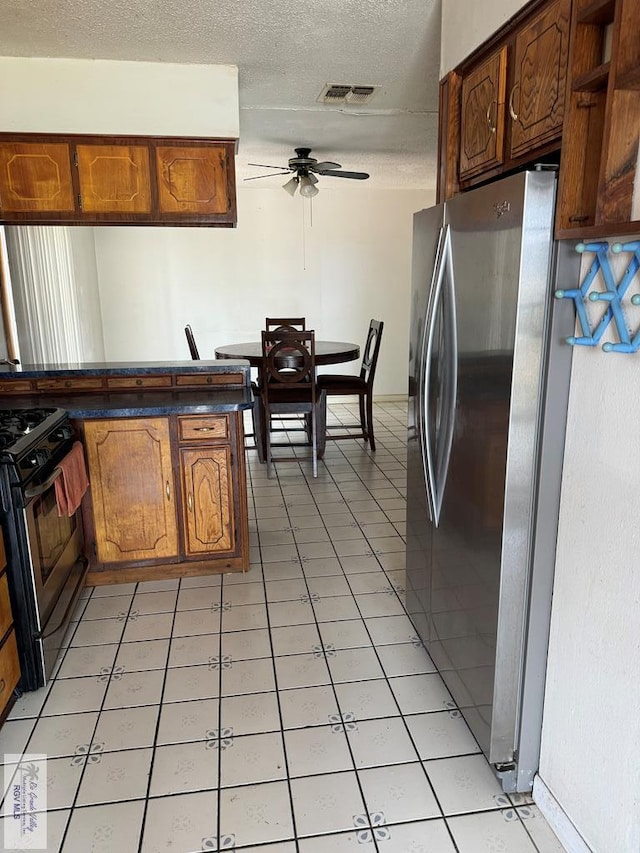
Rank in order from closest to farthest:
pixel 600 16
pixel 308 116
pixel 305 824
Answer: pixel 600 16
pixel 305 824
pixel 308 116

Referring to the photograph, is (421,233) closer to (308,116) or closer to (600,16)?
(600,16)

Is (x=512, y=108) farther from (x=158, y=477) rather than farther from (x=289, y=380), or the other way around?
(x=289, y=380)

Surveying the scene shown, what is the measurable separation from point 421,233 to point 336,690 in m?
1.65

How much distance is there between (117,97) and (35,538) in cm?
214

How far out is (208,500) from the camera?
9.20 ft

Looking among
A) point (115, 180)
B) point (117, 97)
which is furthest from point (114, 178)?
point (117, 97)

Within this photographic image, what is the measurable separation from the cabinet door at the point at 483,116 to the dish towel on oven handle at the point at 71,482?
184cm

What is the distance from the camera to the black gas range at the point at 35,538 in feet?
6.23

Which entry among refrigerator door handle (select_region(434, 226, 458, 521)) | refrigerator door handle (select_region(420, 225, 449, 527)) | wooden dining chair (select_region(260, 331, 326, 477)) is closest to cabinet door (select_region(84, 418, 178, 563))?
refrigerator door handle (select_region(420, 225, 449, 527))

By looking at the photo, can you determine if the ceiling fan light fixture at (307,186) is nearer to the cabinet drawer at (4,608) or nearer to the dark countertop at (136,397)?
the dark countertop at (136,397)

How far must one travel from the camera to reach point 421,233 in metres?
2.08

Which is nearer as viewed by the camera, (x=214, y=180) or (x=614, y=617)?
(x=614, y=617)

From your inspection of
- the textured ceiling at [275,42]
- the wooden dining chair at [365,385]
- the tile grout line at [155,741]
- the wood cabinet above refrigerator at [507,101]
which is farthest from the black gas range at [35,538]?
the wooden dining chair at [365,385]

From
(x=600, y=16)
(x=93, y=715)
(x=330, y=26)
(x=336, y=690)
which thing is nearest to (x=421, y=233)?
(x=600, y=16)
